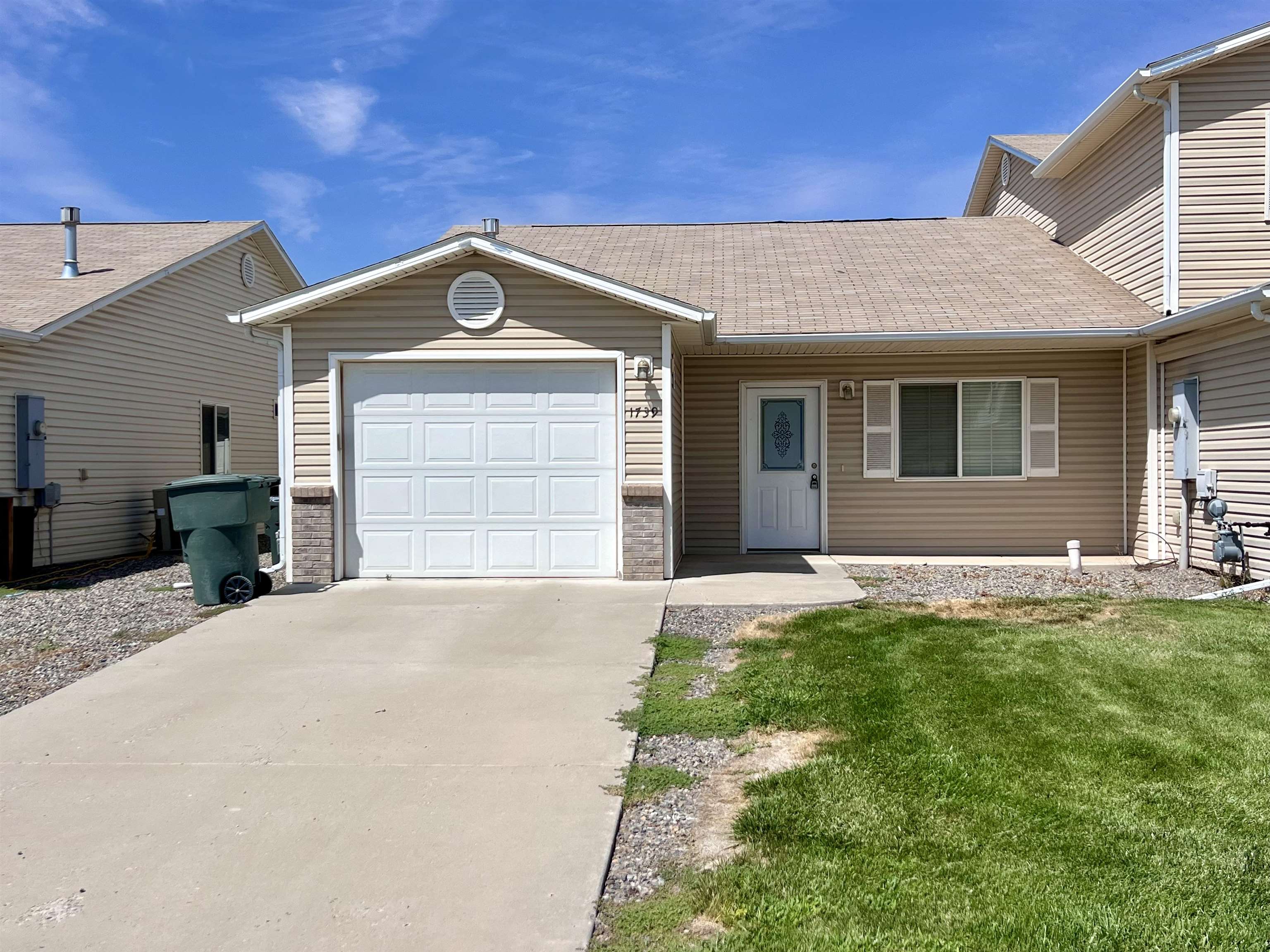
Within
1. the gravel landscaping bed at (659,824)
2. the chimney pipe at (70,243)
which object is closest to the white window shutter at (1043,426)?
the gravel landscaping bed at (659,824)

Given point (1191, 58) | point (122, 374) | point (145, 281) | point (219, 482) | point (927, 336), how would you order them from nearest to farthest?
point (219, 482) < point (1191, 58) < point (927, 336) < point (122, 374) < point (145, 281)

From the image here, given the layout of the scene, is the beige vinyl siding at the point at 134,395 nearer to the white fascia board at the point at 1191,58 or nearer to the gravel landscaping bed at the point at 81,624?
the gravel landscaping bed at the point at 81,624

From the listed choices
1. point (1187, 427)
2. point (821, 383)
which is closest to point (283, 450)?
point (821, 383)

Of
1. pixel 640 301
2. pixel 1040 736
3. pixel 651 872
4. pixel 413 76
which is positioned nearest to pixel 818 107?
pixel 413 76

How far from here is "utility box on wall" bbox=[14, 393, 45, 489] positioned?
→ 10844 mm

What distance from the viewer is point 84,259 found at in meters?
14.1

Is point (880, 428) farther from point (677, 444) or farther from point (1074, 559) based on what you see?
point (677, 444)

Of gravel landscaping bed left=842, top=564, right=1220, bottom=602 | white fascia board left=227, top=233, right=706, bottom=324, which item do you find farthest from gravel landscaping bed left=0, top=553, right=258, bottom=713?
gravel landscaping bed left=842, top=564, right=1220, bottom=602

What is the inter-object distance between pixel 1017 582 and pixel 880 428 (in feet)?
9.41

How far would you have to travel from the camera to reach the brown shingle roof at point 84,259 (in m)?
11.7

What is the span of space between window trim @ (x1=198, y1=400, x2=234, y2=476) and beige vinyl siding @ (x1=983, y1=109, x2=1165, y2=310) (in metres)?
13.7

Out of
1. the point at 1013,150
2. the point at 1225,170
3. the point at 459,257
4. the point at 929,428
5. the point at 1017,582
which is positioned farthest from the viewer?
the point at 1013,150

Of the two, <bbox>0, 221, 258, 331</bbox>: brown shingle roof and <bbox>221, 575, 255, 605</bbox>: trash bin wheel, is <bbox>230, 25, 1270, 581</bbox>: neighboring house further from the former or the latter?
<bbox>0, 221, 258, 331</bbox>: brown shingle roof

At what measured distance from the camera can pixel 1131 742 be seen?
4.11m
